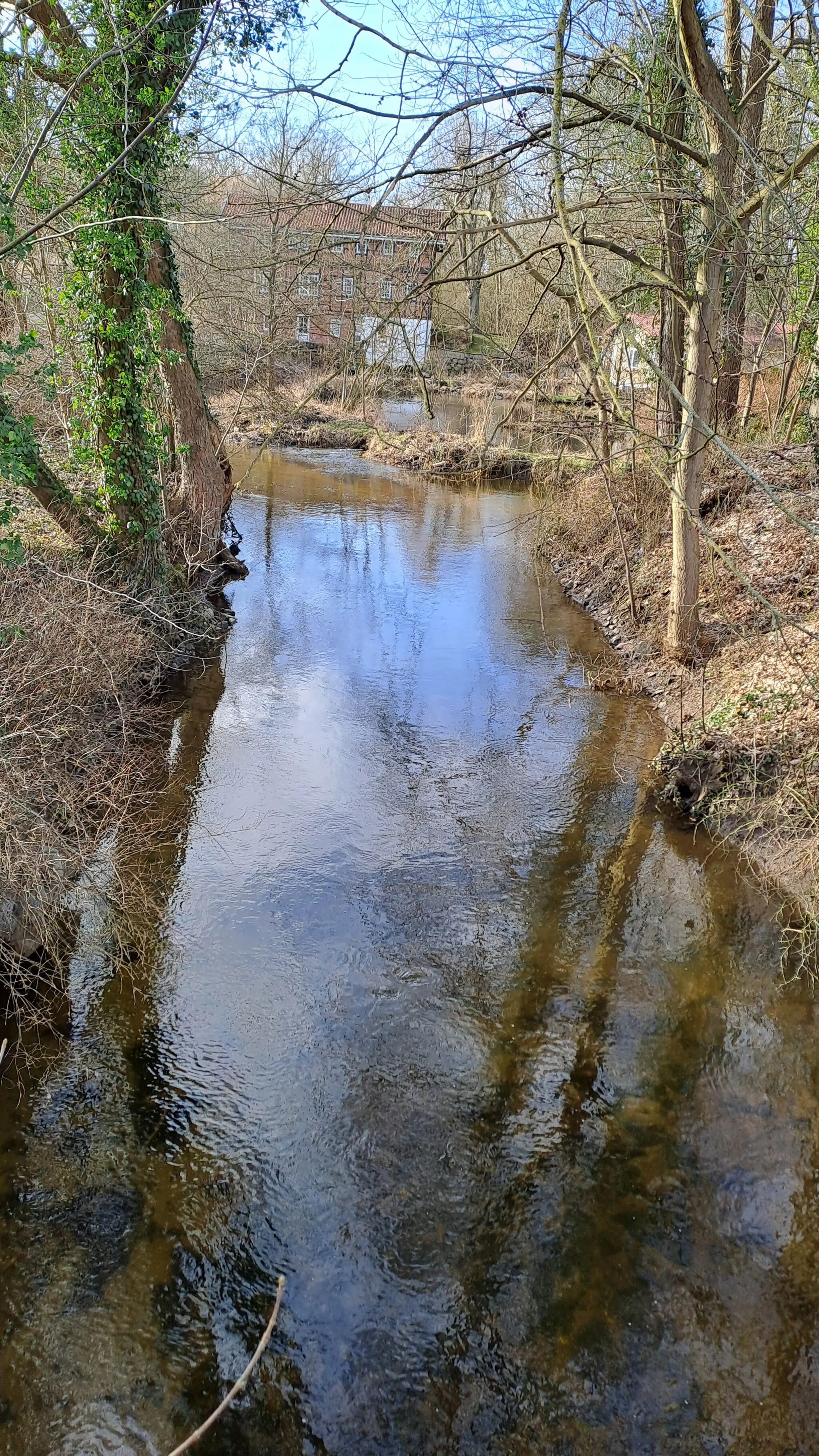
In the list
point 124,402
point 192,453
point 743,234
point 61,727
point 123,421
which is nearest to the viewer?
point 743,234

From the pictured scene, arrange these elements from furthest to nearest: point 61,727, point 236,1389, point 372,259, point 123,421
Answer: point 123,421, point 372,259, point 61,727, point 236,1389

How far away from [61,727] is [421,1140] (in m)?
4.08

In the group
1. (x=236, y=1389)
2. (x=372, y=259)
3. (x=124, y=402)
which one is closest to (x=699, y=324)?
(x=372, y=259)

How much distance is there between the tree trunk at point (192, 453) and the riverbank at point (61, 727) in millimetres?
2468

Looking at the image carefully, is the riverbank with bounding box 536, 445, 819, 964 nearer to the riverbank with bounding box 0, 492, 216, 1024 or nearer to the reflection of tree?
the reflection of tree

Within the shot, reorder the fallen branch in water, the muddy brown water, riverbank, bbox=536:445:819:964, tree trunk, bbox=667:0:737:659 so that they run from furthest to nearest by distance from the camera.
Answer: riverbank, bbox=536:445:819:964 < tree trunk, bbox=667:0:737:659 < the muddy brown water < the fallen branch in water

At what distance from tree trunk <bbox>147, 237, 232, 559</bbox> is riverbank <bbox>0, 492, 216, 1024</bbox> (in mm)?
2468

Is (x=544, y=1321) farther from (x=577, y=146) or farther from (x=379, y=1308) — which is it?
(x=577, y=146)

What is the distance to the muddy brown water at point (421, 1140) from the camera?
12.8 ft

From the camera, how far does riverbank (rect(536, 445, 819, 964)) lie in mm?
7266

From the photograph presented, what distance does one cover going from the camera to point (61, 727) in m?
6.93

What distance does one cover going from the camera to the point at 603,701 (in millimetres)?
10836

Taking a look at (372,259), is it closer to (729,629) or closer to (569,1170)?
(729,629)

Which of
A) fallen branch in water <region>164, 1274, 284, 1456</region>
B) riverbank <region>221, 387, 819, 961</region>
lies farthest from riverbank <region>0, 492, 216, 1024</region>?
fallen branch in water <region>164, 1274, 284, 1456</region>
